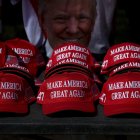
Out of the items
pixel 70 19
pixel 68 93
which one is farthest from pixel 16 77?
pixel 70 19

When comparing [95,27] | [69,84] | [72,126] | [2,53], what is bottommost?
[72,126]

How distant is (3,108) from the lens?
1217mm

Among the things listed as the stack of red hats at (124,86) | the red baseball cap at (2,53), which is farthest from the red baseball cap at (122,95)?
the red baseball cap at (2,53)

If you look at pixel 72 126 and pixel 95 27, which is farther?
pixel 95 27

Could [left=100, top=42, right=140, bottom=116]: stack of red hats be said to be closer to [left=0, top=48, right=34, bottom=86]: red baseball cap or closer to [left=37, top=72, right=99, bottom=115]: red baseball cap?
[left=37, top=72, right=99, bottom=115]: red baseball cap

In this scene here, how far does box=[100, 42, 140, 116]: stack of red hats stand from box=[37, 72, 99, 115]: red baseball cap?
4 cm

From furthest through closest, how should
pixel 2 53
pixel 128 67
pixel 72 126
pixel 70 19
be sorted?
pixel 70 19 → pixel 2 53 → pixel 128 67 → pixel 72 126

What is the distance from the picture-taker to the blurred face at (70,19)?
160cm

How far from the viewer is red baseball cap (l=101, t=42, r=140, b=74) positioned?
52.7 inches

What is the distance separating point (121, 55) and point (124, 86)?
0.50ft

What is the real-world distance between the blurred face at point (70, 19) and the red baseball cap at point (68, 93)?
14.5 inches

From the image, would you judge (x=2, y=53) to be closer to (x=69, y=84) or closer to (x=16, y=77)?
(x=16, y=77)

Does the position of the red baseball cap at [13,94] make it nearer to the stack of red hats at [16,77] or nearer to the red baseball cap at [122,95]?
the stack of red hats at [16,77]

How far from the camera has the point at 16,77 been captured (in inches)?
50.3
